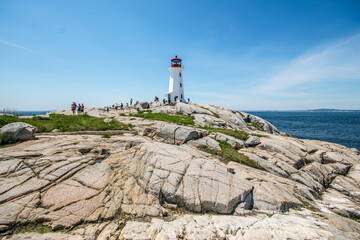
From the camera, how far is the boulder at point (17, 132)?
52.7 feet

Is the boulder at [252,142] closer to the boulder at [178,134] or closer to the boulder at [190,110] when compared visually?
the boulder at [178,134]

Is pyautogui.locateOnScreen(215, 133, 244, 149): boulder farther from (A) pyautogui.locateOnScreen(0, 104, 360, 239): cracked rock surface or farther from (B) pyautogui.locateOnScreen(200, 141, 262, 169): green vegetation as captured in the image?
(A) pyautogui.locateOnScreen(0, 104, 360, 239): cracked rock surface

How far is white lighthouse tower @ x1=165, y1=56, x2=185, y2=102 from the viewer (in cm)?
5691

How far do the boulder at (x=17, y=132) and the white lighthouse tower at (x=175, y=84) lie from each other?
41052mm

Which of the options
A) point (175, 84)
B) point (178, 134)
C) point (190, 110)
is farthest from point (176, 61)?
point (178, 134)

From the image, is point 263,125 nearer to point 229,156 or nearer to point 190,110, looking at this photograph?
point 190,110

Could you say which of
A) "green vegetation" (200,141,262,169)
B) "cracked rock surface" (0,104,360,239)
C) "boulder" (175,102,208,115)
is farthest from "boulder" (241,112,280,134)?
"green vegetation" (200,141,262,169)

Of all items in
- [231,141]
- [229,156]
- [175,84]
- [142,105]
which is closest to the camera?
[229,156]

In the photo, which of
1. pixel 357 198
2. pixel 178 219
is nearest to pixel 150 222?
pixel 178 219

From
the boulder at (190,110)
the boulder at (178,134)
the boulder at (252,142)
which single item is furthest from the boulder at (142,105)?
the boulder at (252,142)

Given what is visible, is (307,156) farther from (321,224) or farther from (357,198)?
(321,224)

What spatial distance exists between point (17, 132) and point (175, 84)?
4461 centimetres

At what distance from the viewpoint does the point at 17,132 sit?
16.4 meters

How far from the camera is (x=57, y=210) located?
10125 millimetres
